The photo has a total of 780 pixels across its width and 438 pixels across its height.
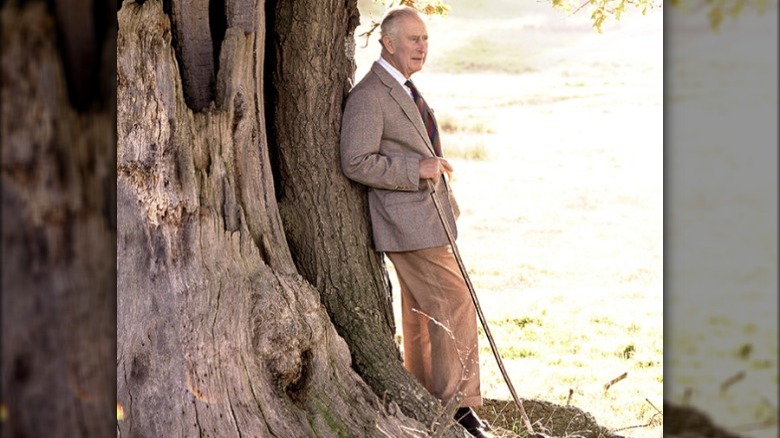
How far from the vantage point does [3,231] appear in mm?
1069

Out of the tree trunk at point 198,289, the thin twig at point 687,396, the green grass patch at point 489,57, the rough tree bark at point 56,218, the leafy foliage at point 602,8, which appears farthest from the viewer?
the green grass patch at point 489,57

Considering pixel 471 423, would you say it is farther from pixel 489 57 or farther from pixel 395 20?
pixel 489 57

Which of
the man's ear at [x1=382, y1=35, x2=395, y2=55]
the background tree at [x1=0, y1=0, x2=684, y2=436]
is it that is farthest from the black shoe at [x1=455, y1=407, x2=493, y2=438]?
the man's ear at [x1=382, y1=35, x2=395, y2=55]

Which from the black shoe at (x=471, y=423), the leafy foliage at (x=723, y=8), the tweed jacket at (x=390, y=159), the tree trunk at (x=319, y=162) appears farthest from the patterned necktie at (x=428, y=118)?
the leafy foliage at (x=723, y=8)

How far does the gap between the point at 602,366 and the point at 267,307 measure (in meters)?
4.08

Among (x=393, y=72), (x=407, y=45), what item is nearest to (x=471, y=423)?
(x=393, y=72)

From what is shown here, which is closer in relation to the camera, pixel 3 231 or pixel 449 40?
pixel 3 231

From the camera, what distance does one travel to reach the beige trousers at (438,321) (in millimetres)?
4668

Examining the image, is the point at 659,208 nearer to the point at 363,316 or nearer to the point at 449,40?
the point at 363,316

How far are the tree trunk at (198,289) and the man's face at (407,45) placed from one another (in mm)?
997

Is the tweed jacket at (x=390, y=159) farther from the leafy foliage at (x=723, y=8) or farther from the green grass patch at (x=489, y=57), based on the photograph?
the green grass patch at (x=489, y=57)

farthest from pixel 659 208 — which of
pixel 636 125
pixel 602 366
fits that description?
pixel 602 366

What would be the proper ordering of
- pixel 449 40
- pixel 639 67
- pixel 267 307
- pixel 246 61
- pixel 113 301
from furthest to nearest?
pixel 449 40 < pixel 639 67 < pixel 246 61 < pixel 267 307 < pixel 113 301

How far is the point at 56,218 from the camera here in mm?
1119
